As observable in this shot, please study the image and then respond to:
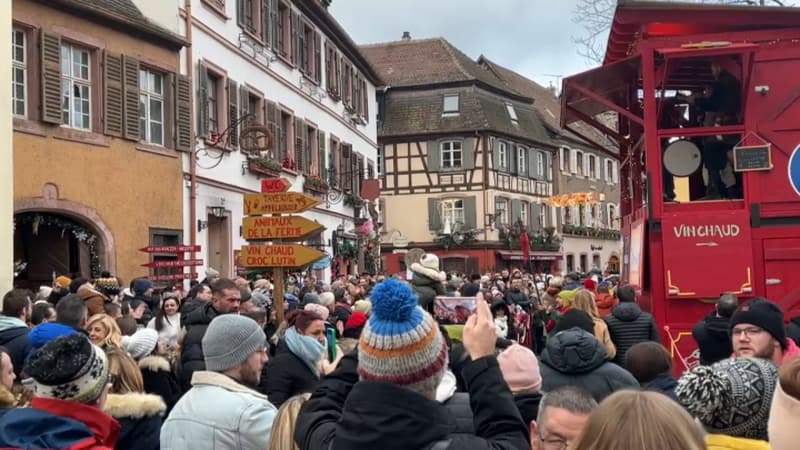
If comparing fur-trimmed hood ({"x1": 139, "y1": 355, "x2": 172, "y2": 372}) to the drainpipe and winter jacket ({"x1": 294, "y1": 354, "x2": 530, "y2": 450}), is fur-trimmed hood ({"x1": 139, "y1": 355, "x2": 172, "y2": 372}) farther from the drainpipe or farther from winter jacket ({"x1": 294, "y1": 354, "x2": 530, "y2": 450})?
the drainpipe

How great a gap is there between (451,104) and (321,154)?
19.0 meters

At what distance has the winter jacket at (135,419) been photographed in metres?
4.16

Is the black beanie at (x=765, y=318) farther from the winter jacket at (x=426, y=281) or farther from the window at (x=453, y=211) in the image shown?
the window at (x=453, y=211)

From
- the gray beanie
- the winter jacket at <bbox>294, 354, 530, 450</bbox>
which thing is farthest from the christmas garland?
the winter jacket at <bbox>294, 354, 530, 450</bbox>

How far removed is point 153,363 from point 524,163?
41.4 metres

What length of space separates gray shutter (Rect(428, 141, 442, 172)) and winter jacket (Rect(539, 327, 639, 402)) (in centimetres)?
3877

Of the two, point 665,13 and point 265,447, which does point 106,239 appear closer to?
point 665,13

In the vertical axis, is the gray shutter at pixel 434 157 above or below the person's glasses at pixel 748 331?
above

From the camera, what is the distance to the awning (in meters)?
42.5

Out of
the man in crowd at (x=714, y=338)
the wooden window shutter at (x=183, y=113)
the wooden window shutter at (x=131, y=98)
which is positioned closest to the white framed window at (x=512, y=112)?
the wooden window shutter at (x=183, y=113)

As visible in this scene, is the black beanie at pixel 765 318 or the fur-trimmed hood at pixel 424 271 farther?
the fur-trimmed hood at pixel 424 271

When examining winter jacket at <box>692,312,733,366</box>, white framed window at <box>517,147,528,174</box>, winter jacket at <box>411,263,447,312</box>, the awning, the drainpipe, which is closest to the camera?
winter jacket at <box>692,312,733,366</box>

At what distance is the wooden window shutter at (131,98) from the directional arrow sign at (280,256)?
300 inches

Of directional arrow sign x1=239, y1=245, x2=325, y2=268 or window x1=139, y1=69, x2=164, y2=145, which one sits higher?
window x1=139, y1=69, x2=164, y2=145
